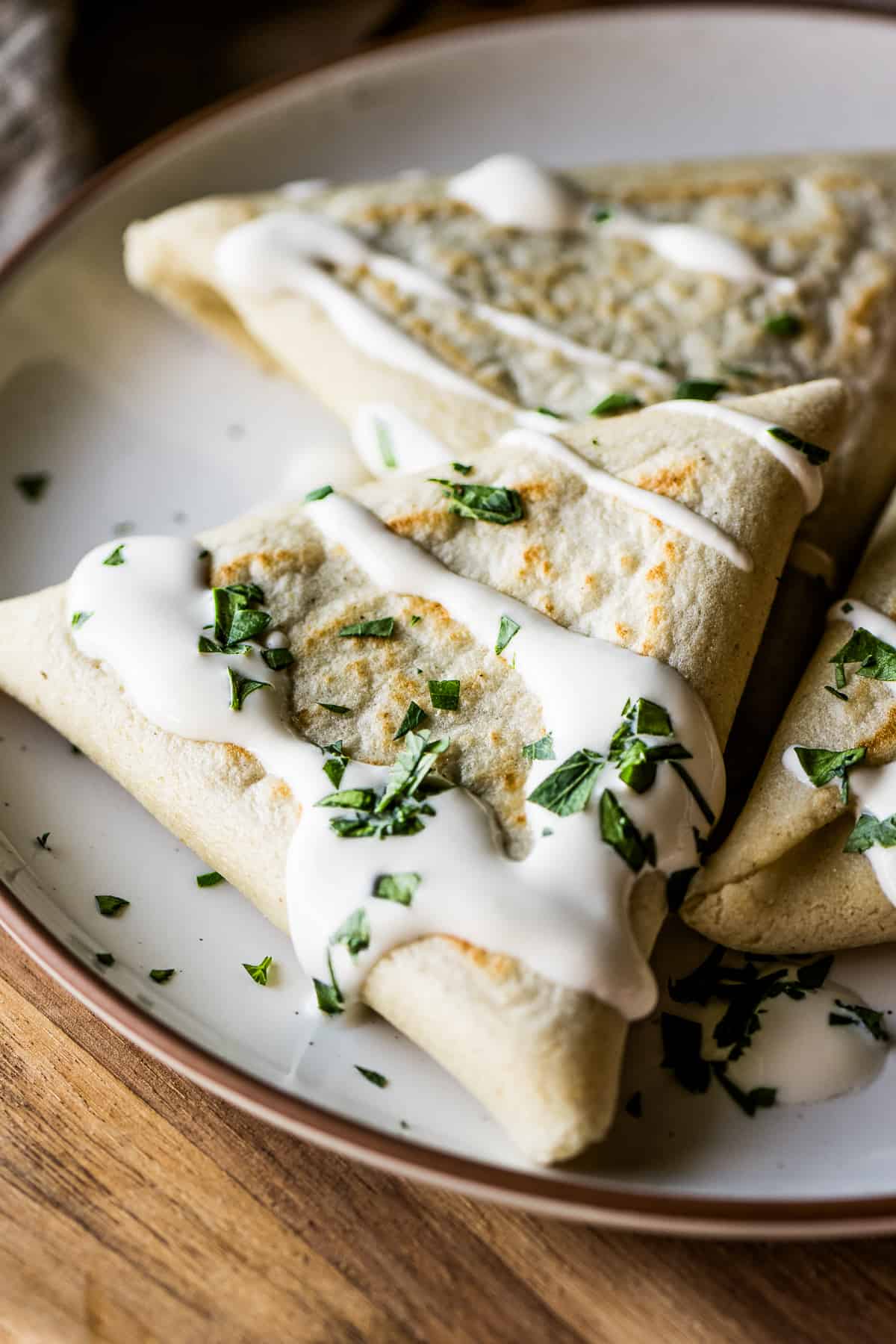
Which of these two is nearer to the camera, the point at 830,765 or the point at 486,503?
the point at 830,765

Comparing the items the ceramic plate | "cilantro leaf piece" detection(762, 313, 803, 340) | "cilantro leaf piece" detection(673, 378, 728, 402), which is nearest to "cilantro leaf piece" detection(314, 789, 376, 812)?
the ceramic plate

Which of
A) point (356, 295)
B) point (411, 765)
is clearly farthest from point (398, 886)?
point (356, 295)

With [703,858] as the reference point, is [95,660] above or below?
above

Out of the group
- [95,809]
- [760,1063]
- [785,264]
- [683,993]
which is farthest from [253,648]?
[785,264]

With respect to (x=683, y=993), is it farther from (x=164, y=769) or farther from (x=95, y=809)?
(x=95, y=809)

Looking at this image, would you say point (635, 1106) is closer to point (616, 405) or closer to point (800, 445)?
point (800, 445)

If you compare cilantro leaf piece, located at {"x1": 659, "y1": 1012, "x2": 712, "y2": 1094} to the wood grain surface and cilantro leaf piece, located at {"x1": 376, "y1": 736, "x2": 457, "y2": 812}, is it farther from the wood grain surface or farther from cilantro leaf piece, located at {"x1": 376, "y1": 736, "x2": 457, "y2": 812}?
cilantro leaf piece, located at {"x1": 376, "y1": 736, "x2": 457, "y2": 812}

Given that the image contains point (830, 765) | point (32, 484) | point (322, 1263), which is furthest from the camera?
point (32, 484)
